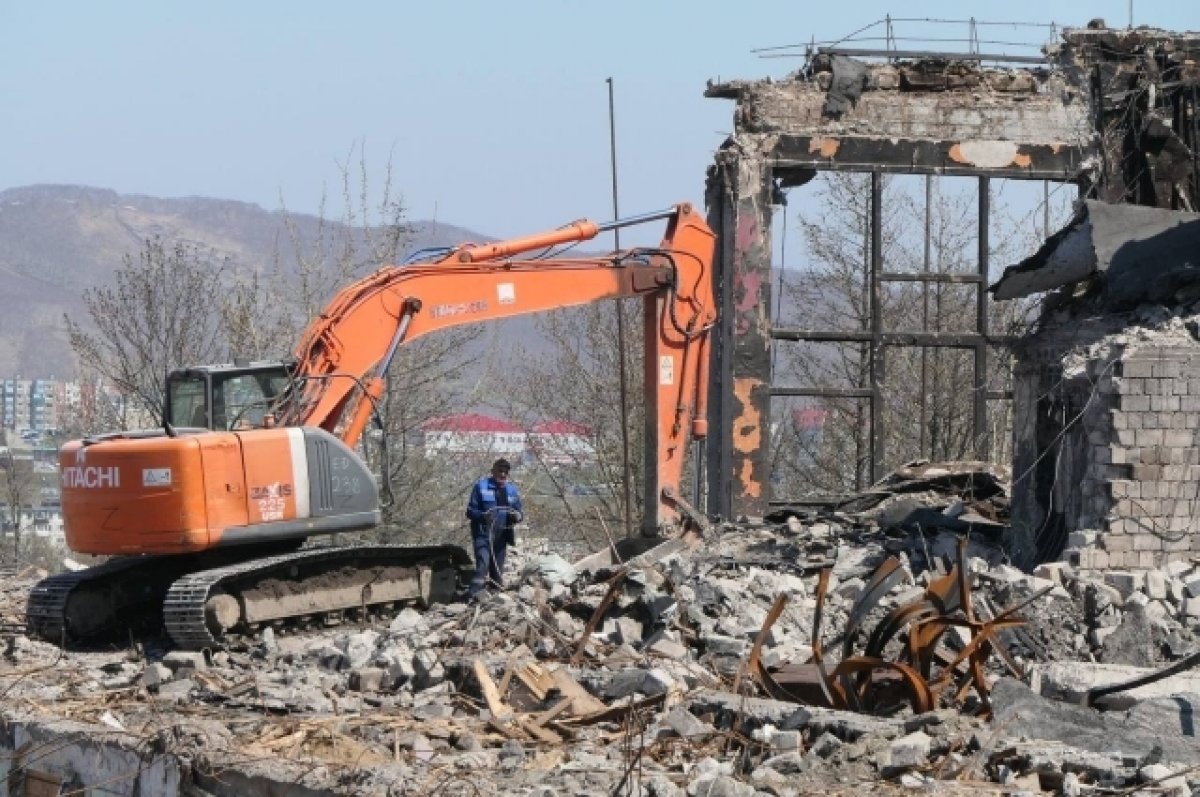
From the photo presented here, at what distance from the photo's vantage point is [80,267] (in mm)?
192625

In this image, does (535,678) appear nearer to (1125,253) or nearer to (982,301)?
(1125,253)

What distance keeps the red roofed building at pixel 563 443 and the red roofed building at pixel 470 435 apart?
0.69 meters

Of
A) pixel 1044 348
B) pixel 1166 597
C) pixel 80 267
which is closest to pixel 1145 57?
pixel 1044 348

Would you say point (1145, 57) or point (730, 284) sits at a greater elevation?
point (1145, 57)

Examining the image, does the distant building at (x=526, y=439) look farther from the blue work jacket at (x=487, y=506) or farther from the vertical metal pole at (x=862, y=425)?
the blue work jacket at (x=487, y=506)

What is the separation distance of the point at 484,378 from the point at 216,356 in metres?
4.12

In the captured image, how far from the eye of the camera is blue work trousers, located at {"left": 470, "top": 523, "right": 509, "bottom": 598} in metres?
14.5

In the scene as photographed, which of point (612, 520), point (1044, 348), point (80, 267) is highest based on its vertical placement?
point (80, 267)

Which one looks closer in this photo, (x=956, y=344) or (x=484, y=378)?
(x=956, y=344)

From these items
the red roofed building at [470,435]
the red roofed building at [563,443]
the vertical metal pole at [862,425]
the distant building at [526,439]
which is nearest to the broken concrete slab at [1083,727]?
the vertical metal pole at [862,425]

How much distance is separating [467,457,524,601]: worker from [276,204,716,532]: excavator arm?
1171 millimetres

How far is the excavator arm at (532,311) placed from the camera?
13922 mm

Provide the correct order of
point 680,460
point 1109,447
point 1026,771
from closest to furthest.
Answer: point 1026,771, point 1109,447, point 680,460

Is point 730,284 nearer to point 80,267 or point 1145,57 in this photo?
point 1145,57
